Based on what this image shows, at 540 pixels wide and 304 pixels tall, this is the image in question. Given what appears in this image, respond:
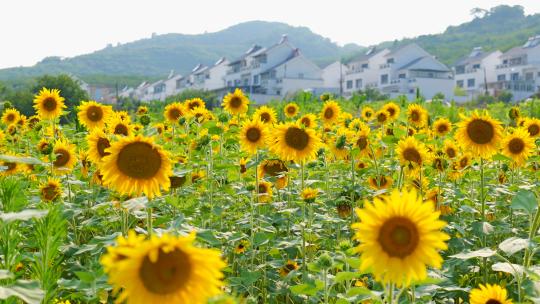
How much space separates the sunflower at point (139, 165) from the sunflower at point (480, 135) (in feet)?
9.67

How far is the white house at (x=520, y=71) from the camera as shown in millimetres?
76625

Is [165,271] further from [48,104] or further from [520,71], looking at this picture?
[520,71]

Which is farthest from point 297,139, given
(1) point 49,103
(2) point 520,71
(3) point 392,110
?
(2) point 520,71

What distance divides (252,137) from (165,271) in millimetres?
3794

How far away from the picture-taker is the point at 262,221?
4.07 meters

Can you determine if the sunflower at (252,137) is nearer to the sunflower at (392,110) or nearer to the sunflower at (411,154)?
the sunflower at (411,154)

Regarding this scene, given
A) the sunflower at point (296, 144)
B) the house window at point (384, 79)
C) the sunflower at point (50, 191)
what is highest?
the house window at point (384, 79)

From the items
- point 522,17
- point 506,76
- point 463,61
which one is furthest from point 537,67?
point 522,17

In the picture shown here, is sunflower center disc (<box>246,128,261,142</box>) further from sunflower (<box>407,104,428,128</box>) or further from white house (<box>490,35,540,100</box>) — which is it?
white house (<box>490,35,540,100</box>)

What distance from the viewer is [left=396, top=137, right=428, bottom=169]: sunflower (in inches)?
184

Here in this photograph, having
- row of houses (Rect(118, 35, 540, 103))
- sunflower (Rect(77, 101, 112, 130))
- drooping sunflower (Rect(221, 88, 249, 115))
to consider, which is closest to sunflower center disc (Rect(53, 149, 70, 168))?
sunflower (Rect(77, 101, 112, 130))

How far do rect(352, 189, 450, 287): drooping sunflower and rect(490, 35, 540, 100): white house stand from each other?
79.5 meters

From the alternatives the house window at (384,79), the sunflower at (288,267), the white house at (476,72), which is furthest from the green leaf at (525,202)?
the white house at (476,72)

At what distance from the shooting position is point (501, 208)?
17.8 feet
